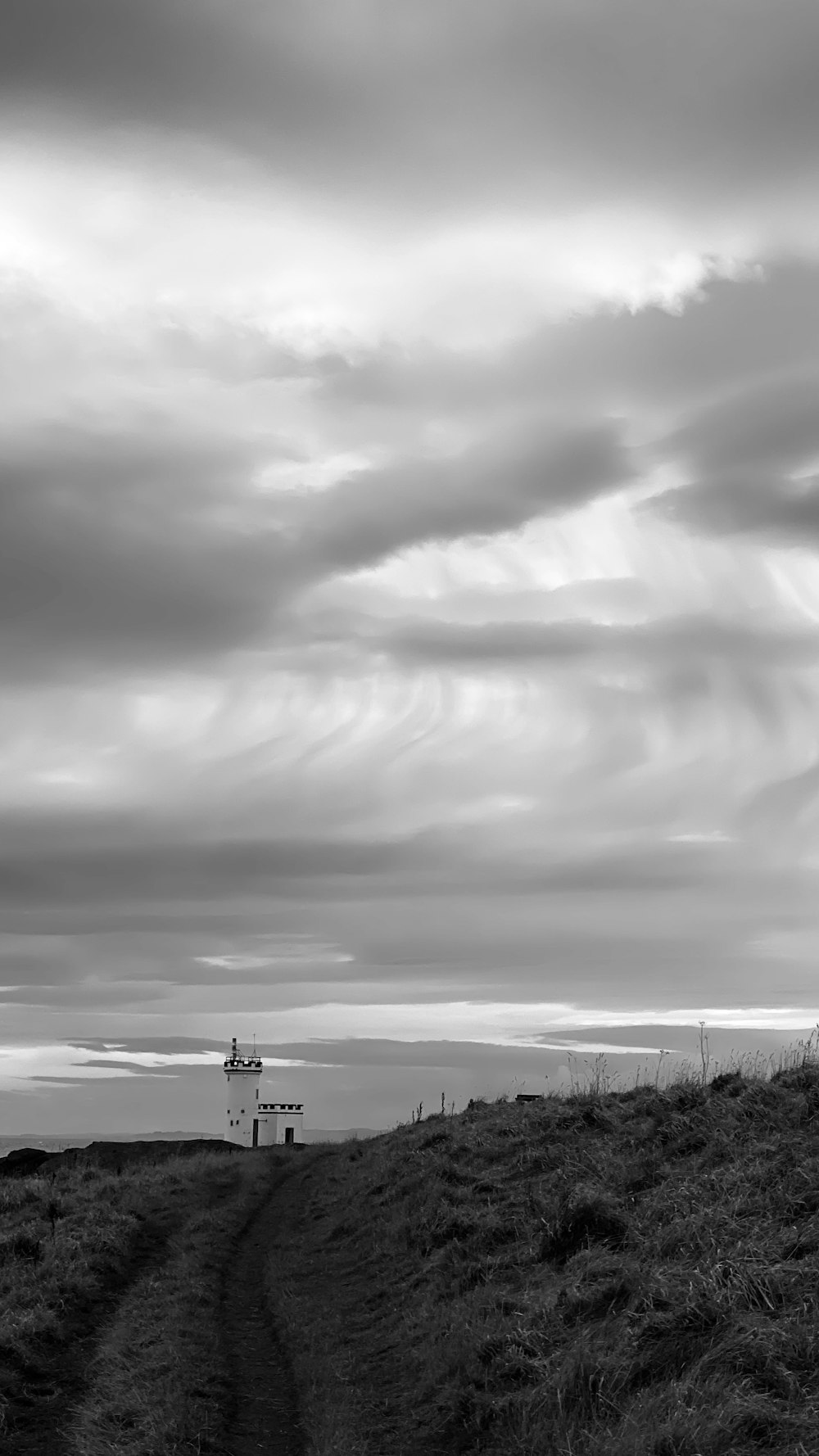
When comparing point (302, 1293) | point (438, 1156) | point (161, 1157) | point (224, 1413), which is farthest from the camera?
point (161, 1157)

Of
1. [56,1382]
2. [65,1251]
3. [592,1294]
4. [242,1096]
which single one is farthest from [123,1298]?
[242,1096]

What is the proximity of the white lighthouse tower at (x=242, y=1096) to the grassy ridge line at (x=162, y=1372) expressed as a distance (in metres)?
92.6

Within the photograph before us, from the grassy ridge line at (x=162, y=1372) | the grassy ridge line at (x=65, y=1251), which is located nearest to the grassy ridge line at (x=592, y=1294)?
the grassy ridge line at (x=162, y=1372)

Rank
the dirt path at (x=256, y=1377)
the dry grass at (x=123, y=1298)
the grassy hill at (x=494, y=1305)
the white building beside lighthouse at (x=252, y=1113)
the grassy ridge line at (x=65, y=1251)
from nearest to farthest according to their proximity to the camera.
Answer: the grassy hill at (x=494, y=1305)
the dirt path at (x=256, y=1377)
the dry grass at (x=123, y=1298)
the grassy ridge line at (x=65, y=1251)
the white building beside lighthouse at (x=252, y=1113)

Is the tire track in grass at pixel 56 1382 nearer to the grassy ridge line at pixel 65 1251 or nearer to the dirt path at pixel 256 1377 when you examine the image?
the grassy ridge line at pixel 65 1251

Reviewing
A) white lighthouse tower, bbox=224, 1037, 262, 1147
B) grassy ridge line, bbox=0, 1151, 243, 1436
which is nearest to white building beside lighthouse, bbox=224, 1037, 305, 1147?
white lighthouse tower, bbox=224, 1037, 262, 1147

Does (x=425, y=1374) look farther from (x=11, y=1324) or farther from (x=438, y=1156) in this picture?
(x=438, y=1156)

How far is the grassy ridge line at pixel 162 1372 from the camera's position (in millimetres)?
12328

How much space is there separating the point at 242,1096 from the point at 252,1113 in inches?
76.5

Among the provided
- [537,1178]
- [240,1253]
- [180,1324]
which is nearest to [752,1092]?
[537,1178]

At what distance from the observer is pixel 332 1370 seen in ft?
50.4

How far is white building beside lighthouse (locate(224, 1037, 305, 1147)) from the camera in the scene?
11212 centimetres

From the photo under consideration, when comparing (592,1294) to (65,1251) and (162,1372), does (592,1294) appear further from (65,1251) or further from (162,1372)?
(65,1251)

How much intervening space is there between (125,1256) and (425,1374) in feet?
36.9
